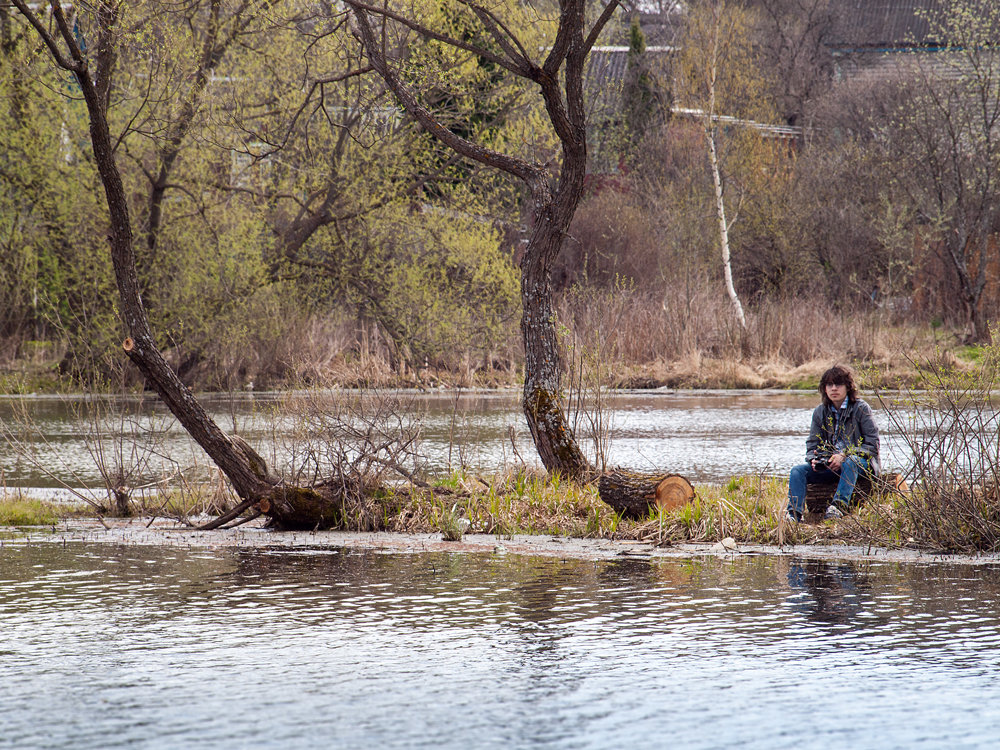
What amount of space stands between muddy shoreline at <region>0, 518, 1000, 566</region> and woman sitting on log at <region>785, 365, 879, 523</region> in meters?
0.48

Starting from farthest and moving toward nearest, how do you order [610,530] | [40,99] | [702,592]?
1. [40,99]
2. [610,530]
3. [702,592]

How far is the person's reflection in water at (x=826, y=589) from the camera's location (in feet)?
24.8

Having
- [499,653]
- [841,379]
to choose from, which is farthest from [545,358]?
[499,653]

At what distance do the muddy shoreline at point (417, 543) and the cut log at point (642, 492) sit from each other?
1.35 ft

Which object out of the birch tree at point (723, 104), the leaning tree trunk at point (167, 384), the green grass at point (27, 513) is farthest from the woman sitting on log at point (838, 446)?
the birch tree at point (723, 104)

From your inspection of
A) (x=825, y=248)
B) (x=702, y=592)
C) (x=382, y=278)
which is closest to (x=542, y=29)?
(x=382, y=278)

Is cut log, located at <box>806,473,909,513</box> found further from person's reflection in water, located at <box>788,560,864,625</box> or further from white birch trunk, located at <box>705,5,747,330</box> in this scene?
white birch trunk, located at <box>705,5,747,330</box>

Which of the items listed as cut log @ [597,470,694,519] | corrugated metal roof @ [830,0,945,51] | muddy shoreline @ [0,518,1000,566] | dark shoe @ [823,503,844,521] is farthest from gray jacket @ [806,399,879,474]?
corrugated metal roof @ [830,0,945,51]

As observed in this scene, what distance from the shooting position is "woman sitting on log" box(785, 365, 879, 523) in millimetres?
10195

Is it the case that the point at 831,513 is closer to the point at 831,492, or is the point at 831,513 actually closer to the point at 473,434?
the point at 831,492

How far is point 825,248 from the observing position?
114ft

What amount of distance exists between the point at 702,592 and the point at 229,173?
1916 cm

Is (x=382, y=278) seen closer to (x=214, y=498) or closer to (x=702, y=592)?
(x=214, y=498)

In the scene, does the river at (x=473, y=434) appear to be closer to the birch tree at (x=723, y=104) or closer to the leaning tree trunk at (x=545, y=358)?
the leaning tree trunk at (x=545, y=358)
